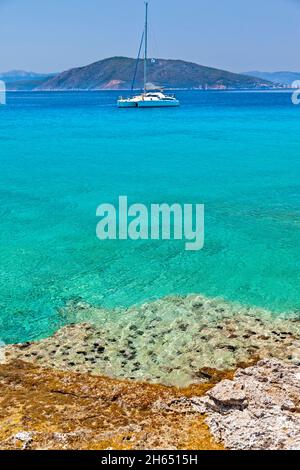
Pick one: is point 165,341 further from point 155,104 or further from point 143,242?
point 155,104

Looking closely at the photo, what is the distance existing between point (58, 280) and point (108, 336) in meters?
5.01

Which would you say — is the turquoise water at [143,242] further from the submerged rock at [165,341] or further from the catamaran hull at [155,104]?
the catamaran hull at [155,104]

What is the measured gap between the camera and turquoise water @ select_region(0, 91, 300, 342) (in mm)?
17438

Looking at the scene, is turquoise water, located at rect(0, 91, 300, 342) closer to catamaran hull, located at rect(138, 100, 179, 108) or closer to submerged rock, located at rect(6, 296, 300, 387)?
submerged rock, located at rect(6, 296, 300, 387)

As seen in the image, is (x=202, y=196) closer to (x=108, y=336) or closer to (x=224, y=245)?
(x=224, y=245)

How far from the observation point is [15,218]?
26562mm

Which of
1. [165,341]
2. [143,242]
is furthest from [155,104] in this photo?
[165,341]

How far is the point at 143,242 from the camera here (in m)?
22.5

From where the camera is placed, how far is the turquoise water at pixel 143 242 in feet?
57.2

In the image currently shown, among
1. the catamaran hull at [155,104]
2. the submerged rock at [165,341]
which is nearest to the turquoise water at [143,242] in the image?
the submerged rock at [165,341]

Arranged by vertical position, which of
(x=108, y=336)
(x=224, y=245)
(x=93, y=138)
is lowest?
(x=108, y=336)

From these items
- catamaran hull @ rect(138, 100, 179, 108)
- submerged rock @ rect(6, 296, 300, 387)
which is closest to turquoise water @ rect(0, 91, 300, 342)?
submerged rock @ rect(6, 296, 300, 387)

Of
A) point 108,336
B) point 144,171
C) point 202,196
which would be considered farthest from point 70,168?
→ point 108,336

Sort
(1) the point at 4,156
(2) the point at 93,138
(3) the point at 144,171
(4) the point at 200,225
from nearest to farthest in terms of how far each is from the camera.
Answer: (4) the point at 200,225 < (3) the point at 144,171 < (1) the point at 4,156 < (2) the point at 93,138
